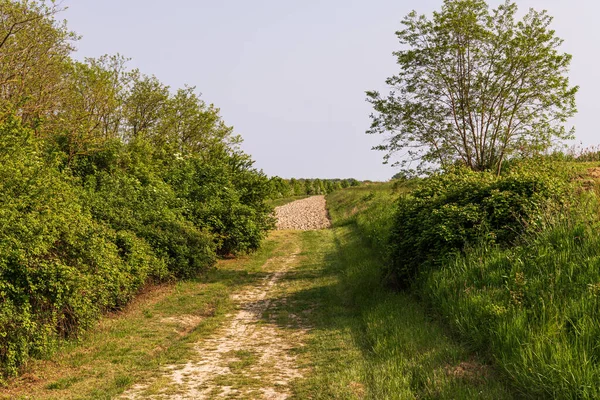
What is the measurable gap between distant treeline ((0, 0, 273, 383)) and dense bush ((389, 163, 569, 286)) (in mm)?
7281

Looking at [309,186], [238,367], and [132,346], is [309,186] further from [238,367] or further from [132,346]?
[238,367]

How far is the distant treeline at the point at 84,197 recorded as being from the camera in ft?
26.1

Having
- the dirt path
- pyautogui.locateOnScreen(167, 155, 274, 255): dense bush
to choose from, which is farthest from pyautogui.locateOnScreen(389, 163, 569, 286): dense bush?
→ pyautogui.locateOnScreen(167, 155, 274, 255): dense bush

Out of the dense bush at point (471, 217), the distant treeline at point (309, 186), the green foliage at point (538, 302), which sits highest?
the distant treeline at point (309, 186)

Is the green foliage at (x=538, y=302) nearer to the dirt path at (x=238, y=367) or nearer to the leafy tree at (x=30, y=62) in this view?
the dirt path at (x=238, y=367)

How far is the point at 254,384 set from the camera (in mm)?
6848

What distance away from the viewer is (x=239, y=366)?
7766mm

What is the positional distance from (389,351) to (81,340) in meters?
6.09

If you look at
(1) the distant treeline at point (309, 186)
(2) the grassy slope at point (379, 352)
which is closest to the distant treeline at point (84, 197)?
(2) the grassy slope at point (379, 352)

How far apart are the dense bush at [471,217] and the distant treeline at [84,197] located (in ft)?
23.9

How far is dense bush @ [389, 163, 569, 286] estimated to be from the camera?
1053cm

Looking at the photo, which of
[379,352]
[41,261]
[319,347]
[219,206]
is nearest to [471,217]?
[379,352]

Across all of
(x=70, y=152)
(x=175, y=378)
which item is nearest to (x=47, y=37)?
(x=70, y=152)

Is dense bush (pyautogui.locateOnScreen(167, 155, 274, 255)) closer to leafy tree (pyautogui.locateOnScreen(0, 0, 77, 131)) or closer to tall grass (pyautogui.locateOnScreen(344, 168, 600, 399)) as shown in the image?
leafy tree (pyautogui.locateOnScreen(0, 0, 77, 131))
